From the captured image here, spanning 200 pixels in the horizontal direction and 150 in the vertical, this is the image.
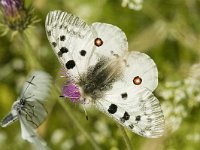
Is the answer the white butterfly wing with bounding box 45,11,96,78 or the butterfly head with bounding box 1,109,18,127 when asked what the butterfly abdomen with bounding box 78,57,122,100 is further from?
the butterfly head with bounding box 1,109,18,127

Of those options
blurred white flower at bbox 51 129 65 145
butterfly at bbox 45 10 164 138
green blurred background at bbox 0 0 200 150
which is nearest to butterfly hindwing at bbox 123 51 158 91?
butterfly at bbox 45 10 164 138

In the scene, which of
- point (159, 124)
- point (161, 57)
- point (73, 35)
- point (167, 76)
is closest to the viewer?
point (159, 124)

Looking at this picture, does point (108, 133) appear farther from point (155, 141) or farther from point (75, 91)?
point (75, 91)

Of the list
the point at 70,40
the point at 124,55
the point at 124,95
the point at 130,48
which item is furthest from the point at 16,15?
the point at 130,48

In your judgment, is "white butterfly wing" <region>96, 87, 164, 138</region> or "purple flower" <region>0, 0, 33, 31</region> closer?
"white butterfly wing" <region>96, 87, 164, 138</region>

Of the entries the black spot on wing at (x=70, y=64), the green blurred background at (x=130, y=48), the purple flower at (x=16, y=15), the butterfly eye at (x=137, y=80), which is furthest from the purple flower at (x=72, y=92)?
the green blurred background at (x=130, y=48)

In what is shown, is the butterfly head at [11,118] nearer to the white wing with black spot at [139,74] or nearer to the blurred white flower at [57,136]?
the white wing with black spot at [139,74]

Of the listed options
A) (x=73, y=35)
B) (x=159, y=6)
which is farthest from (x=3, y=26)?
(x=159, y=6)
